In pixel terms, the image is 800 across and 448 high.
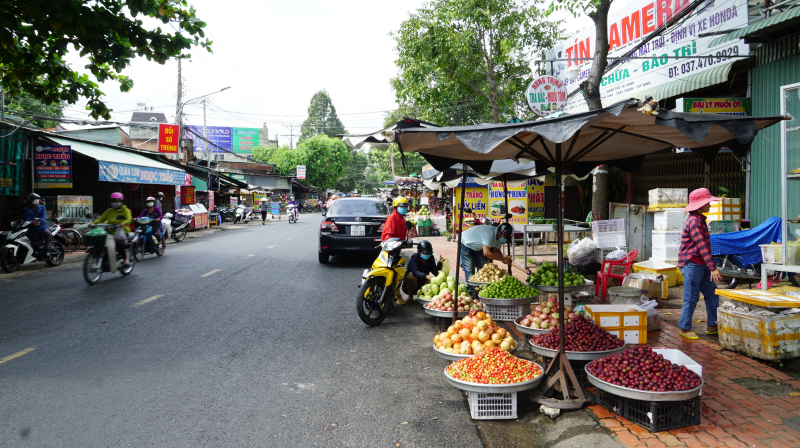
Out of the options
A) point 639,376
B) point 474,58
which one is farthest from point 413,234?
point 639,376

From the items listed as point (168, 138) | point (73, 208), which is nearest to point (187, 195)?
point (168, 138)

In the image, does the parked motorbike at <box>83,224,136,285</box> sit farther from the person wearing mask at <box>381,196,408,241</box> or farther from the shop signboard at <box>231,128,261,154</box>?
the shop signboard at <box>231,128,261,154</box>

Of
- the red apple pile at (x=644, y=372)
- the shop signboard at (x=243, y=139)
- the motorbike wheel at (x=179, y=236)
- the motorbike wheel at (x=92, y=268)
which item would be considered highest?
the shop signboard at (x=243, y=139)

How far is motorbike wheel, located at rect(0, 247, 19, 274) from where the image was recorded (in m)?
10.8

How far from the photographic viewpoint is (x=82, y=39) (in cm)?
707

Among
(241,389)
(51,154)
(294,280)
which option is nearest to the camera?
(241,389)

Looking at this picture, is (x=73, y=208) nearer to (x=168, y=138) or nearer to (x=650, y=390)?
(x=168, y=138)

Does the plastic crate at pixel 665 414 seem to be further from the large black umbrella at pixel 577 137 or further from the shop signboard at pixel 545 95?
the shop signboard at pixel 545 95

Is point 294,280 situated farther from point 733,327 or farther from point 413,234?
point 413,234

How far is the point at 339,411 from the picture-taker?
3961 millimetres

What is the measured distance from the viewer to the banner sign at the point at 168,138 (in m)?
26.1

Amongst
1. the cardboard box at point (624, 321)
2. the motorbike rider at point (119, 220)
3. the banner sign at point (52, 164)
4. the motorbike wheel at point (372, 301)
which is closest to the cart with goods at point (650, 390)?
the cardboard box at point (624, 321)

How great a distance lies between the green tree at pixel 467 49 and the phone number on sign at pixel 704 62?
6.29 meters

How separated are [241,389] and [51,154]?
14.4m
